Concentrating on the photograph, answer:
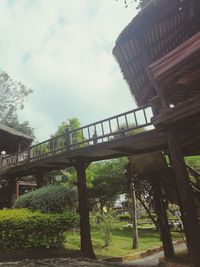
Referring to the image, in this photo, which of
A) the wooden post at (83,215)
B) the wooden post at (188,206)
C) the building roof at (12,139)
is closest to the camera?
the wooden post at (188,206)

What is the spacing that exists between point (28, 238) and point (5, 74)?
25112mm

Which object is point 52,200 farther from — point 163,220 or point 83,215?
point 163,220

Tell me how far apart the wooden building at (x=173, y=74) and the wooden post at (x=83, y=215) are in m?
2.81

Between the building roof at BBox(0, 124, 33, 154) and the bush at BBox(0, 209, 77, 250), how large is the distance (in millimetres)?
8875

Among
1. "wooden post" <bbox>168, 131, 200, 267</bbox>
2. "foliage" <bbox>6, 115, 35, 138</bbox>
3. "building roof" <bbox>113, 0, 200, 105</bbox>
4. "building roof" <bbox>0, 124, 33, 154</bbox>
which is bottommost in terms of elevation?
"wooden post" <bbox>168, 131, 200, 267</bbox>

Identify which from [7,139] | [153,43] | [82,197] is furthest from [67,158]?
[7,139]

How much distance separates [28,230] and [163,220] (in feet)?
15.5

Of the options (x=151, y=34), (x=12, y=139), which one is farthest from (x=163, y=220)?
(x=12, y=139)

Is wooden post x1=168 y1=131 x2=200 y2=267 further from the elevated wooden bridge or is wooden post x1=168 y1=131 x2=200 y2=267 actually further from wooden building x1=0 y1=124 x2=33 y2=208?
wooden building x1=0 y1=124 x2=33 y2=208

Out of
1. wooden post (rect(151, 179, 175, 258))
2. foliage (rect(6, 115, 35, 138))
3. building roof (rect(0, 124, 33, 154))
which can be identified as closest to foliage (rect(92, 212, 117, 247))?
wooden post (rect(151, 179, 175, 258))

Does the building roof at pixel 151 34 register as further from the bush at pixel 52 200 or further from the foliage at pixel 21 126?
the foliage at pixel 21 126

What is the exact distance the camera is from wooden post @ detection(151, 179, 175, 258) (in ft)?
28.9

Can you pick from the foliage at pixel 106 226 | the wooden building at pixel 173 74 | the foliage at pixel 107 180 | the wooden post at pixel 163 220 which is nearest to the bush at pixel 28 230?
the wooden post at pixel 163 220

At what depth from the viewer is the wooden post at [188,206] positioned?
15.6 feet
